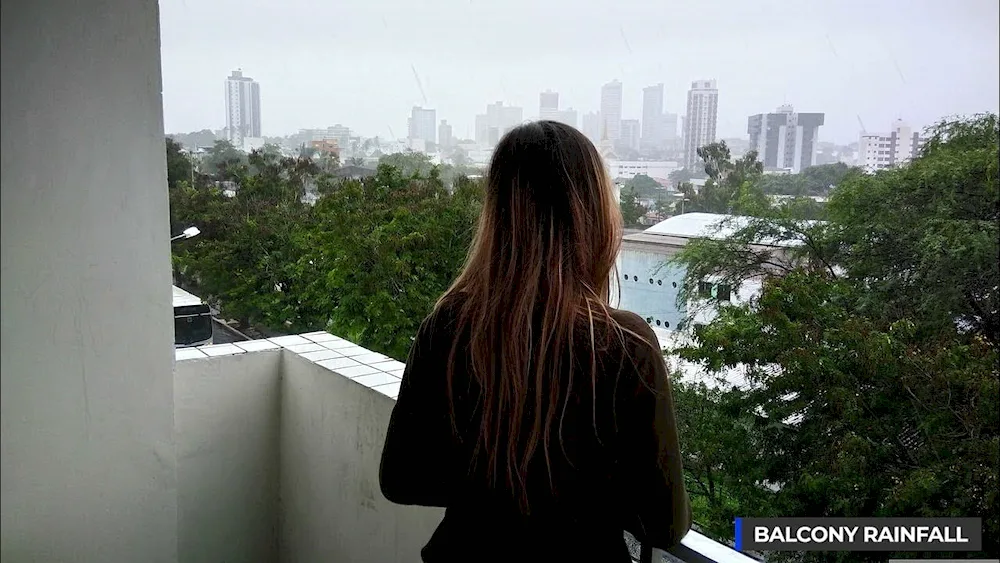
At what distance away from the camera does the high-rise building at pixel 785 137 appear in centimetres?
168

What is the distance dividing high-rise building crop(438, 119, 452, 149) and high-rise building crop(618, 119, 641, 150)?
0.73 metres

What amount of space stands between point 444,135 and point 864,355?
5.23 ft

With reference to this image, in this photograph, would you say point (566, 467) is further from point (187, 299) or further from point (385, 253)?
point (385, 253)

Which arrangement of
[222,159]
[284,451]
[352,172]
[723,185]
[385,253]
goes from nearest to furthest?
[723,185], [284,451], [222,159], [352,172], [385,253]

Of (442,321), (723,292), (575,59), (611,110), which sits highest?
(575,59)

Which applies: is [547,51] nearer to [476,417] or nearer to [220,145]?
[220,145]

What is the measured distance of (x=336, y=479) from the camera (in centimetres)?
204

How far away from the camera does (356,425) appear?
1.94 meters

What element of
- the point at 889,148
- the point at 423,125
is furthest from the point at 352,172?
the point at 889,148

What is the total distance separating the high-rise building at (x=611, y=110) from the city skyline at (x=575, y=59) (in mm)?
27

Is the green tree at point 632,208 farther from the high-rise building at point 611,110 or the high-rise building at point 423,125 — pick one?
the high-rise building at point 423,125

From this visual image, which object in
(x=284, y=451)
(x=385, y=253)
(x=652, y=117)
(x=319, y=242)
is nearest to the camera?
(x=652, y=117)

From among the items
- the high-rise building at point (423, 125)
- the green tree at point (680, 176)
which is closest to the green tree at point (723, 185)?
the green tree at point (680, 176)

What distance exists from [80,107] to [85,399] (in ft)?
1.67
